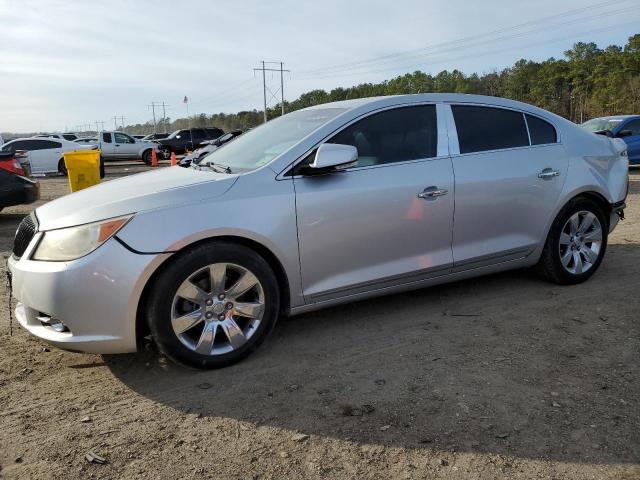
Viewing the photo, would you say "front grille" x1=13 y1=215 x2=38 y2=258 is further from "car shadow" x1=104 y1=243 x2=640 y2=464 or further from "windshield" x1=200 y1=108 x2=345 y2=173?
"windshield" x1=200 y1=108 x2=345 y2=173

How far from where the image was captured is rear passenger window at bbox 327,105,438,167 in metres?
3.68

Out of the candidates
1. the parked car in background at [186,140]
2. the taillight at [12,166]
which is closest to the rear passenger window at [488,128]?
the taillight at [12,166]

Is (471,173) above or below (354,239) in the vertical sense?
above

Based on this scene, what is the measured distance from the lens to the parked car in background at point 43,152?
1991cm

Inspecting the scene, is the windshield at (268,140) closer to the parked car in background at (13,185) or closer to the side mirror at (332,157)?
the side mirror at (332,157)

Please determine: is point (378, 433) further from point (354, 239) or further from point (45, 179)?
point (45, 179)

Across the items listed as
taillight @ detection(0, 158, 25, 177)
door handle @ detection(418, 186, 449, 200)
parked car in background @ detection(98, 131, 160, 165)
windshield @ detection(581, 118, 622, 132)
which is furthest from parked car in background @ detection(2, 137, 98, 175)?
door handle @ detection(418, 186, 449, 200)

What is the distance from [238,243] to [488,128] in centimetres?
227

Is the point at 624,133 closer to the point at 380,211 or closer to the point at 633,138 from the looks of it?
the point at 633,138

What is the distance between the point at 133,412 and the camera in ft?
9.16

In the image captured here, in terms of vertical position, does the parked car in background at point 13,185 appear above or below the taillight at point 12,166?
below

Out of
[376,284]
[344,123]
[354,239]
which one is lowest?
[376,284]

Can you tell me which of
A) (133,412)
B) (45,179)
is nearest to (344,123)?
(133,412)

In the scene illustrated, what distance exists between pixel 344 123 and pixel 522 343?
1.89 metres
